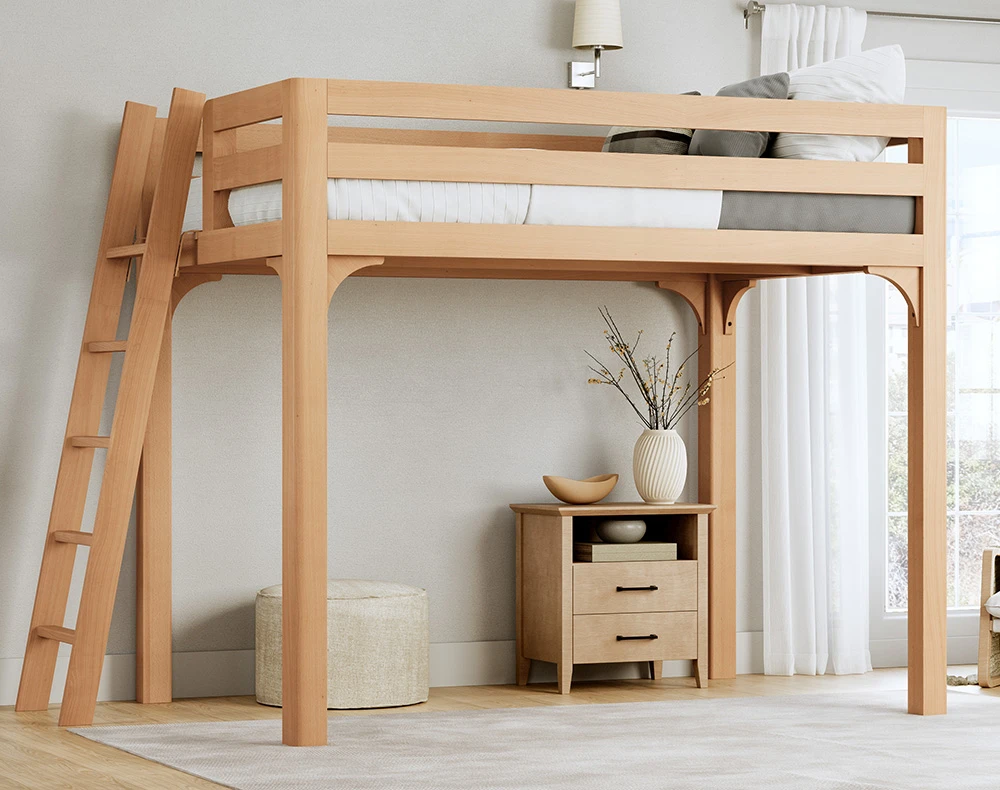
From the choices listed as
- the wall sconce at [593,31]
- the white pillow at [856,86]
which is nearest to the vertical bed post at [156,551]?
the wall sconce at [593,31]

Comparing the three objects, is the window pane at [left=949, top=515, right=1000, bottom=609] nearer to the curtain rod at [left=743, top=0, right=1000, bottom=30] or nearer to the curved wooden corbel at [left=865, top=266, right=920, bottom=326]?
the curved wooden corbel at [left=865, top=266, right=920, bottom=326]

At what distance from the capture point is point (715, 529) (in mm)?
4980

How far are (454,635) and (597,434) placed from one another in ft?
2.58

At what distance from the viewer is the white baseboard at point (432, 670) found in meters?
4.45

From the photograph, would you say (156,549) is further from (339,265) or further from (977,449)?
(977,449)

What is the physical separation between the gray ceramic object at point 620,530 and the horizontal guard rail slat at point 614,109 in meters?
1.29

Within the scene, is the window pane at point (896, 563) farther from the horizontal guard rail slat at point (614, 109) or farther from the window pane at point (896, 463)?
the horizontal guard rail slat at point (614, 109)

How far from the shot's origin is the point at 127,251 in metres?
4.21

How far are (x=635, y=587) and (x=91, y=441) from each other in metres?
1.64

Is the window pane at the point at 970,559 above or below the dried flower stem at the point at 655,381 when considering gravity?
below

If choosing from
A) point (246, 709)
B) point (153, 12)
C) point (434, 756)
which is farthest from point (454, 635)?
point (153, 12)

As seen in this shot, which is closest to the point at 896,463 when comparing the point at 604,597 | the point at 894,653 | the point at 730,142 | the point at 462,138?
the point at 894,653

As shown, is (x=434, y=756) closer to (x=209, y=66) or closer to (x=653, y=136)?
(x=653, y=136)

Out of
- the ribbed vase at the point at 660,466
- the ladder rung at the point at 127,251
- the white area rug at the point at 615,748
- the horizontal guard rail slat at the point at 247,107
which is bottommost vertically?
the white area rug at the point at 615,748
